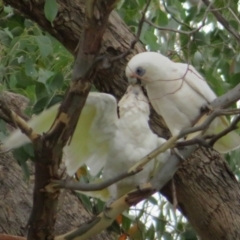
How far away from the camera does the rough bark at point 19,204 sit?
1.66m

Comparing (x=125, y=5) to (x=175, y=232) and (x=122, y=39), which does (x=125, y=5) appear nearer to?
(x=122, y=39)

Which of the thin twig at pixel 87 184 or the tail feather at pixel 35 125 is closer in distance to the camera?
the thin twig at pixel 87 184

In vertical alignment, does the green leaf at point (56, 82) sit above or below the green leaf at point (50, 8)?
below

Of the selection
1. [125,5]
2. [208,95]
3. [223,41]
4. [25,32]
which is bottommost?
[208,95]

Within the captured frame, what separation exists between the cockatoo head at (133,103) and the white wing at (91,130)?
0.05 metres

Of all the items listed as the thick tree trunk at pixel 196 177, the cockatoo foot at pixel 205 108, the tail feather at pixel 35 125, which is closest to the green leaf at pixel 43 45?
the thick tree trunk at pixel 196 177

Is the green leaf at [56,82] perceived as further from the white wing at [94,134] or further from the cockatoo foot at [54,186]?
the cockatoo foot at [54,186]

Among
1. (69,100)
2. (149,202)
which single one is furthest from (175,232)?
(69,100)

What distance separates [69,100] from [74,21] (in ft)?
1.72

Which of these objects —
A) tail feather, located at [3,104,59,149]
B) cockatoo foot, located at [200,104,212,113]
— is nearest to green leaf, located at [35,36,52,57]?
tail feather, located at [3,104,59,149]

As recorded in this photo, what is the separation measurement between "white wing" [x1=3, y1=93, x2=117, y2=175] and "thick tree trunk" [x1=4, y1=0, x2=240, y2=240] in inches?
8.2

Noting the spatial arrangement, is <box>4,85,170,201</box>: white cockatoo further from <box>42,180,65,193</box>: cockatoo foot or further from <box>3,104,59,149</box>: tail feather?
<box>42,180,65,193</box>: cockatoo foot

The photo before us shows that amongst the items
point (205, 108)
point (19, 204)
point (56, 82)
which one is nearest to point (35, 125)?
point (56, 82)

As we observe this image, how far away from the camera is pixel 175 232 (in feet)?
5.68
